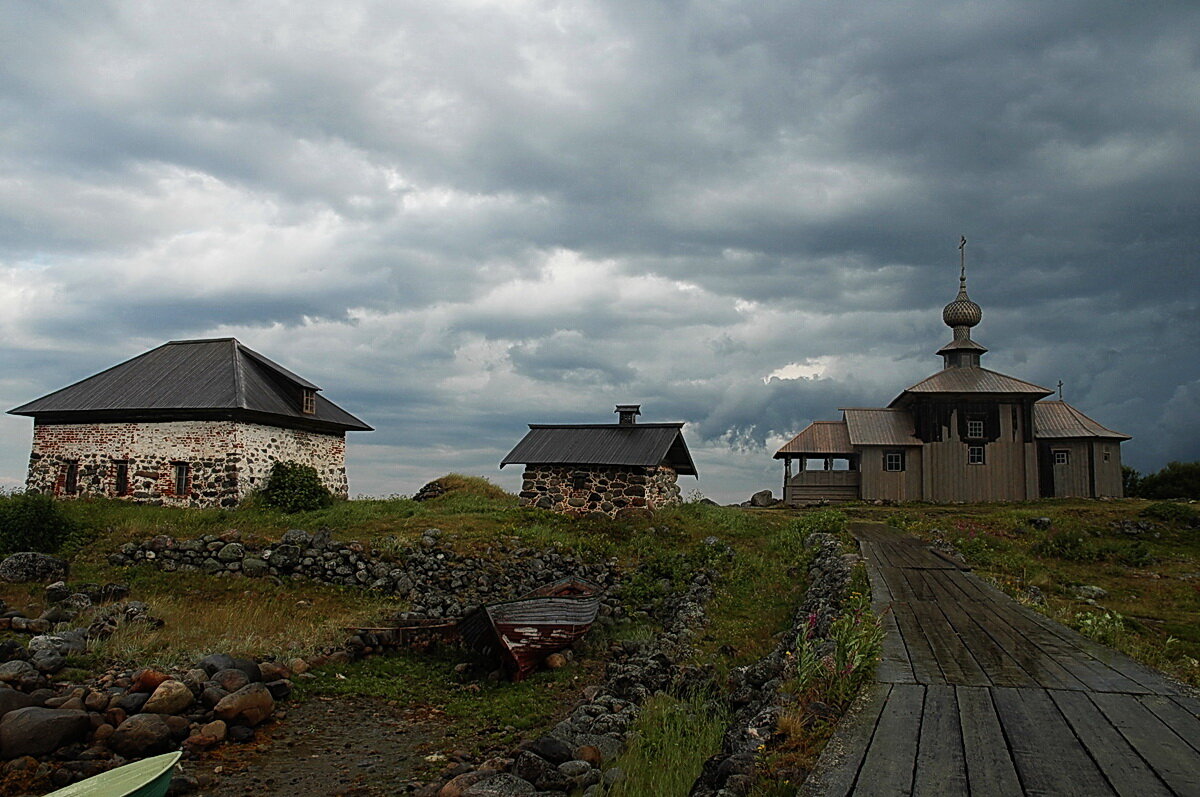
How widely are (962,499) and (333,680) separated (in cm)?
3201

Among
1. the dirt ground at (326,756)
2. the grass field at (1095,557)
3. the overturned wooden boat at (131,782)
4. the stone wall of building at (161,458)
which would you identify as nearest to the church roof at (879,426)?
the grass field at (1095,557)

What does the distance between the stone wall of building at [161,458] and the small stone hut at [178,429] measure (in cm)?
3

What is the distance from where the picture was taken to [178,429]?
26031mm

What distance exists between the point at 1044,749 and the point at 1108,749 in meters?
0.44

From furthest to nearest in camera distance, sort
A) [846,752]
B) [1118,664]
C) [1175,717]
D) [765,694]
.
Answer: [765,694] < [1118,664] < [1175,717] < [846,752]

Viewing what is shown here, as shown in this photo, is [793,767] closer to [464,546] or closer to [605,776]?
[605,776]

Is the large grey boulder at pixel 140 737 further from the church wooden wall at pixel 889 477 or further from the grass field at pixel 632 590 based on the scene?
the church wooden wall at pixel 889 477

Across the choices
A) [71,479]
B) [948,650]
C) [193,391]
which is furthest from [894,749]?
[71,479]

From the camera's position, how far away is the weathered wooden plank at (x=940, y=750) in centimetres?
465

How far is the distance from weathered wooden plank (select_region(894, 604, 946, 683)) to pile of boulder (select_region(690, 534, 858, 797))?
0.85 meters

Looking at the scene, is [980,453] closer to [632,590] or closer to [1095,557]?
[1095,557]

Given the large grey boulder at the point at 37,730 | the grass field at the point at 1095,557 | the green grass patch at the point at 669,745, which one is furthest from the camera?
the grass field at the point at 1095,557

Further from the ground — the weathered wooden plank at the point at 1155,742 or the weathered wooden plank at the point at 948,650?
the weathered wooden plank at the point at 948,650

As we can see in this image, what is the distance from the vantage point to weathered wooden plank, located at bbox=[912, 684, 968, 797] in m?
4.65
